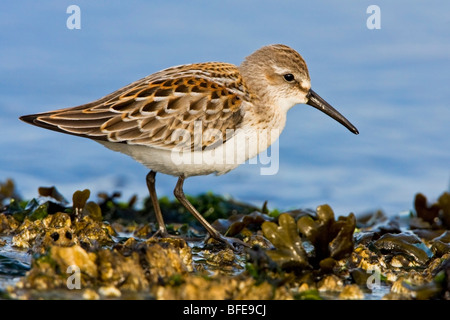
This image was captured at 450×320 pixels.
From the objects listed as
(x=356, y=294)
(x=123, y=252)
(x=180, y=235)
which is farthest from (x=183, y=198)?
(x=356, y=294)

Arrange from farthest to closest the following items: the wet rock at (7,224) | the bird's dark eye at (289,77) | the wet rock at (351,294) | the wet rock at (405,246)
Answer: the bird's dark eye at (289,77) < the wet rock at (7,224) < the wet rock at (405,246) < the wet rock at (351,294)

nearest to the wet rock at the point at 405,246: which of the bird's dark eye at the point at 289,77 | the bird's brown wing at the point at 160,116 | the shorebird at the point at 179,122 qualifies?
the shorebird at the point at 179,122

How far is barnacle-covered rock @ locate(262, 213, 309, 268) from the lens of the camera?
5.55m

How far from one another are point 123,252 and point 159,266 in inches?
17.0

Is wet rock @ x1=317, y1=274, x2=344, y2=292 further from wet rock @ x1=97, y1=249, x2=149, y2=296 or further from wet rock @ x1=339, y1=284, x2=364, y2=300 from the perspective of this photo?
wet rock @ x1=97, y1=249, x2=149, y2=296

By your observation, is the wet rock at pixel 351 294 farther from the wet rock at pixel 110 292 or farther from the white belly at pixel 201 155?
the white belly at pixel 201 155

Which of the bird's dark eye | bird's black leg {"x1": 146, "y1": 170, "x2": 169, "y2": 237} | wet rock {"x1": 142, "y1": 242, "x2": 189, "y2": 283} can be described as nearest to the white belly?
bird's black leg {"x1": 146, "y1": 170, "x2": 169, "y2": 237}

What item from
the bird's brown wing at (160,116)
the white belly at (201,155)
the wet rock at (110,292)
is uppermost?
the bird's brown wing at (160,116)

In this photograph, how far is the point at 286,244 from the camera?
18.5ft

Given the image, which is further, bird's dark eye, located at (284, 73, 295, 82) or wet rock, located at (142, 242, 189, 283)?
bird's dark eye, located at (284, 73, 295, 82)

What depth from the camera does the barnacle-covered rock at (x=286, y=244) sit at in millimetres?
5548

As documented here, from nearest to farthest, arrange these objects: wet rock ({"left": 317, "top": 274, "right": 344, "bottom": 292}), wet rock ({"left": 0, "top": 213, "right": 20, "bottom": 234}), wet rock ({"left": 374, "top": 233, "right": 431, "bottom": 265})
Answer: wet rock ({"left": 317, "top": 274, "right": 344, "bottom": 292}) < wet rock ({"left": 374, "top": 233, "right": 431, "bottom": 265}) < wet rock ({"left": 0, "top": 213, "right": 20, "bottom": 234})

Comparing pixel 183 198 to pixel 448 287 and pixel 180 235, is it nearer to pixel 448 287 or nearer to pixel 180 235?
pixel 180 235
